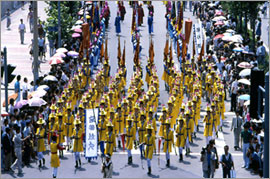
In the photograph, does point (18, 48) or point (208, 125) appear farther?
point (18, 48)

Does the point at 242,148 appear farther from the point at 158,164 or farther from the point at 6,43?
the point at 6,43

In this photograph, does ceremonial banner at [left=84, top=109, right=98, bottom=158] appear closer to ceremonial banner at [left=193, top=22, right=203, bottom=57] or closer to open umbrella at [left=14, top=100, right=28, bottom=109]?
open umbrella at [left=14, top=100, right=28, bottom=109]

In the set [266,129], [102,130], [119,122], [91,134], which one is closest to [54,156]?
[91,134]

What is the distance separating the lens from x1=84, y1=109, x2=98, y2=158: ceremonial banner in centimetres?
2488

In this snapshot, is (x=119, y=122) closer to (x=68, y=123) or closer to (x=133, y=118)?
(x=133, y=118)

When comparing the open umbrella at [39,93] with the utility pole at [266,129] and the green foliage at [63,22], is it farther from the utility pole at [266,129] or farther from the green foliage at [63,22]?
the green foliage at [63,22]

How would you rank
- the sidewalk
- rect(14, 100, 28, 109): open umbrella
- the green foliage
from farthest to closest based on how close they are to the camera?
the green foliage → the sidewalk → rect(14, 100, 28, 109): open umbrella

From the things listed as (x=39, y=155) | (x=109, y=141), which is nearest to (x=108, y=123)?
(x=109, y=141)

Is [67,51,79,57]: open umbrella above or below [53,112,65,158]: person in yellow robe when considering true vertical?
above

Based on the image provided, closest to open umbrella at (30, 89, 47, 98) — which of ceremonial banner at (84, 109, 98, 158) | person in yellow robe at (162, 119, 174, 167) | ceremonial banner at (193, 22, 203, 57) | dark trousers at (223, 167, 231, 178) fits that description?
ceremonial banner at (84, 109, 98, 158)

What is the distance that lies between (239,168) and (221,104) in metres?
4.28

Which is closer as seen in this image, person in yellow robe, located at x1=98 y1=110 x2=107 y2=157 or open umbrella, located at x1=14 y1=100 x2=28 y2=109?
person in yellow robe, located at x1=98 y1=110 x2=107 y2=157

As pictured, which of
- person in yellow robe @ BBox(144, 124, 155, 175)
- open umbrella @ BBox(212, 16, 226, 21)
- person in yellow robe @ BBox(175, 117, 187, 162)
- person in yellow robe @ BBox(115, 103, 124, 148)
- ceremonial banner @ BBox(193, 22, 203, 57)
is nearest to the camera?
person in yellow robe @ BBox(144, 124, 155, 175)

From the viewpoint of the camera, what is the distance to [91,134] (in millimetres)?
25078
